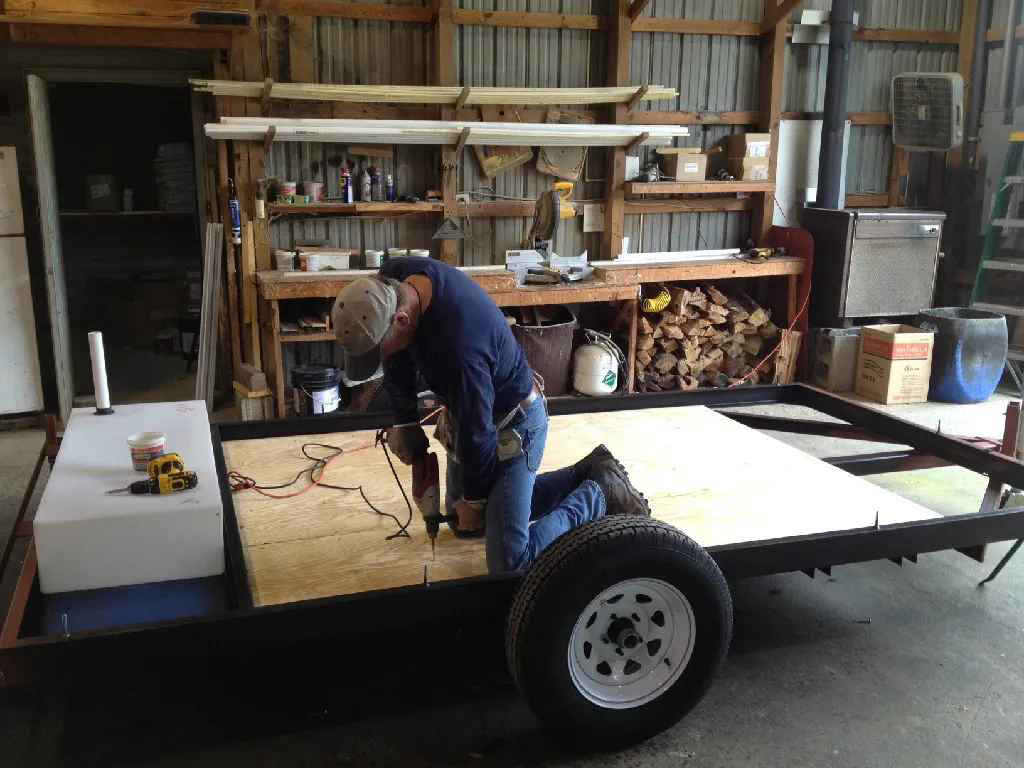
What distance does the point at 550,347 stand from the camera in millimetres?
6523

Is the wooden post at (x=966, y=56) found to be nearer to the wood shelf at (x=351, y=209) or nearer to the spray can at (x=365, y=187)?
the wood shelf at (x=351, y=209)

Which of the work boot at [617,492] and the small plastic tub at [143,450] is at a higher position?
the small plastic tub at [143,450]

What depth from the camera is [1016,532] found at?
3305 millimetres

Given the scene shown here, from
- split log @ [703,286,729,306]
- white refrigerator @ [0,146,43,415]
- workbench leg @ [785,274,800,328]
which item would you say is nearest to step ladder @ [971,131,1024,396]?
workbench leg @ [785,274,800,328]

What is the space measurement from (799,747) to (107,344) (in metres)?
7.73

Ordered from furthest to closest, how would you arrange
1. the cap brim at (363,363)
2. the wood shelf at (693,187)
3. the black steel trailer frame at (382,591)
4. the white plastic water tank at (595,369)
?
the wood shelf at (693,187)
the white plastic water tank at (595,369)
the cap brim at (363,363)
the black steel trailer frame at (382,591)

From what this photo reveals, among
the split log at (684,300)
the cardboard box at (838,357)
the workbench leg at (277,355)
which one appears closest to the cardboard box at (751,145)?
the split log at (684,300)

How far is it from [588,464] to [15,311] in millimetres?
4445

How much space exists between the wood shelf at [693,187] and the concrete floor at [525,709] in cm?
401

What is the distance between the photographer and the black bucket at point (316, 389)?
5.98 m

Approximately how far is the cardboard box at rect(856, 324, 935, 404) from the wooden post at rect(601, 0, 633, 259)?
214 cm

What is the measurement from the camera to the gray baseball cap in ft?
8.92

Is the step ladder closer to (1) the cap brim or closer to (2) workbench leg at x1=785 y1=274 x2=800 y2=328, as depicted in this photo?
(2) workbench leg at x1=785 y1=274 x2=800 y2=328

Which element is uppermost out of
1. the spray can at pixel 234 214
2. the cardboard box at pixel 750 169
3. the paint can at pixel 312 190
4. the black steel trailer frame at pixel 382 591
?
the cardboard box at pixel 750 169
